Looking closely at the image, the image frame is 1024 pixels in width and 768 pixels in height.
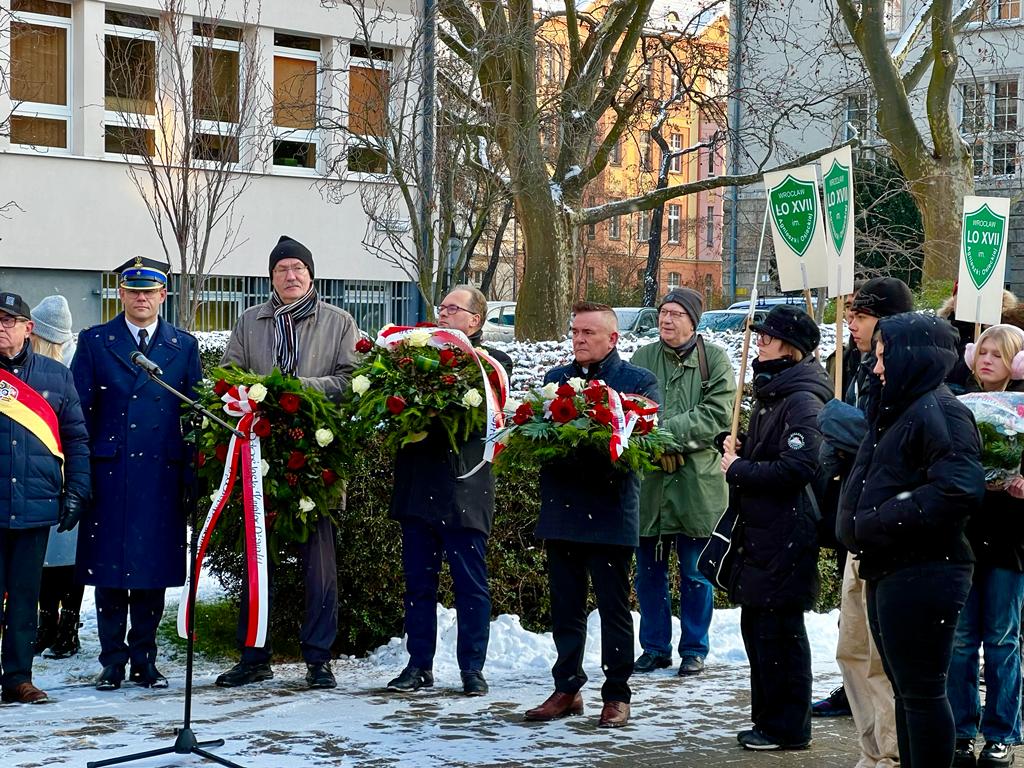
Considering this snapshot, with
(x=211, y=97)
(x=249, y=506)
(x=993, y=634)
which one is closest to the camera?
(x=993, y=634)

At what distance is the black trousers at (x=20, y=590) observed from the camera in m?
7.51

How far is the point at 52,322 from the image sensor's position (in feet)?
28.1

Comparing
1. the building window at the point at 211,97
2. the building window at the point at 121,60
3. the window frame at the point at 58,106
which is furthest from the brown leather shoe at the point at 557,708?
the window frame at the point at 58,106

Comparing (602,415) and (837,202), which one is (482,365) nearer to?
(602,415)

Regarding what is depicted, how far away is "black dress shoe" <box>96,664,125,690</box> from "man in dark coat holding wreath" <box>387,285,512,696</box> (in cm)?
149

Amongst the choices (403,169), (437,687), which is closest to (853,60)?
(403,169)

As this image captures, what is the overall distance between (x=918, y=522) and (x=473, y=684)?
10.4ft

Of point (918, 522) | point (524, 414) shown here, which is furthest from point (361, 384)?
point (918, 522)

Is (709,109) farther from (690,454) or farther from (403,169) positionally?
(690,454)

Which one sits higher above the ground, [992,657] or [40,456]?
[40,456]

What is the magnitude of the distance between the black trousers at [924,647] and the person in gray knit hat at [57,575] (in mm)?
5056

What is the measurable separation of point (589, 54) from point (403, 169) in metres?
6.32

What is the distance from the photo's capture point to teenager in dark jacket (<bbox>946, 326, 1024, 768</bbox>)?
6.52 metres

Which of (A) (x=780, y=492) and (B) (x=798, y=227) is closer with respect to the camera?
(A) (x=780, y=492)
